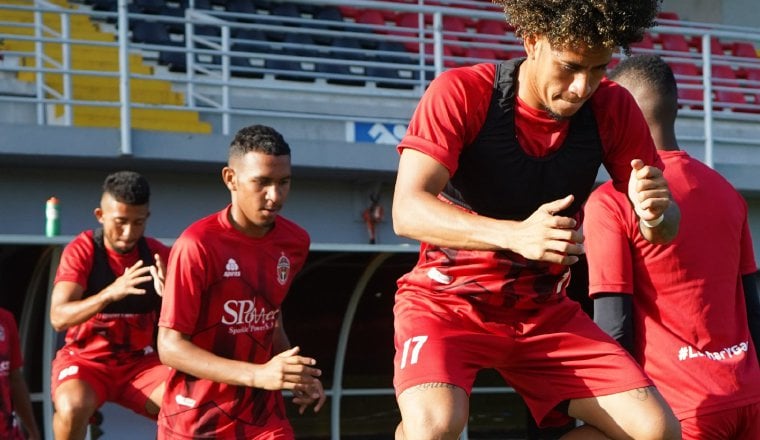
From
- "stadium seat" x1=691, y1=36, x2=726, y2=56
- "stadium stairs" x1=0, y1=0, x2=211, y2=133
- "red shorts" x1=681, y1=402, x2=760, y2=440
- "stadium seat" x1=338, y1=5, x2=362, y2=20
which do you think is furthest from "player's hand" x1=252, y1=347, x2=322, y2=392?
"stadium seat" x1=691, y1=36, x2=726, y2=56

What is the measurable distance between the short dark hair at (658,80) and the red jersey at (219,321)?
6.59 ft

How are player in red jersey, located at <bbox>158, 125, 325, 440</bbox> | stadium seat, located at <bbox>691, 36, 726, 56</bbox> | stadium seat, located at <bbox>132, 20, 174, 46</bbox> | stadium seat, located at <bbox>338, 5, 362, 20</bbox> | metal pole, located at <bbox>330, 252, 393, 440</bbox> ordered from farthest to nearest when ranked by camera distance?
stadium seat, located at <bbox>691, 36, 726, 56</bbox>, stadium seat, located at <bbox>338, 5, 362, 20</bbox>, stadium seat, located at <bbox>132, 20, 174, 46</bbox>, metal pole, located at <bbox>330, 252, 393, 440</bbox>, player in red jersey, located at <bbox>158, 125, 325, 440</bbox>

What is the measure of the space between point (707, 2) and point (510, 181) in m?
18.0

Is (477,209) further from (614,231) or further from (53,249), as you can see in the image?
(53,249)

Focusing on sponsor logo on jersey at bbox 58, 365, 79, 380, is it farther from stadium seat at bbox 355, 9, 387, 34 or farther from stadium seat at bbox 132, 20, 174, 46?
stadium seat at bbox 355, 9, 387, 34

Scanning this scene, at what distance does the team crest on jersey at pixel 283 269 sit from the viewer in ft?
20.0

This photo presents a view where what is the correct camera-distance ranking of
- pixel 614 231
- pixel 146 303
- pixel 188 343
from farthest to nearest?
pixel 146 303
pixel 188 343
pixel 614 231

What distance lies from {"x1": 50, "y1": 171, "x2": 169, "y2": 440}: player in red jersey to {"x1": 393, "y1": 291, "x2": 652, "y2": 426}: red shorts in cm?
379

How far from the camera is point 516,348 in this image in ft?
14.3

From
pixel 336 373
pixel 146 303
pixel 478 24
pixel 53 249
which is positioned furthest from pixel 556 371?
pixel 478 24

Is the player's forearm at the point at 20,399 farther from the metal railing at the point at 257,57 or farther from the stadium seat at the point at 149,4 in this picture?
the stadium seat at the point at 149,4

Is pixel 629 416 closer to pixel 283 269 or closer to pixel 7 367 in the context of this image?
pixel 283 269

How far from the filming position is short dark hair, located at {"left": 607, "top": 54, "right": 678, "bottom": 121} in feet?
15.8

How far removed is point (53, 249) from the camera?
8.40 meters
